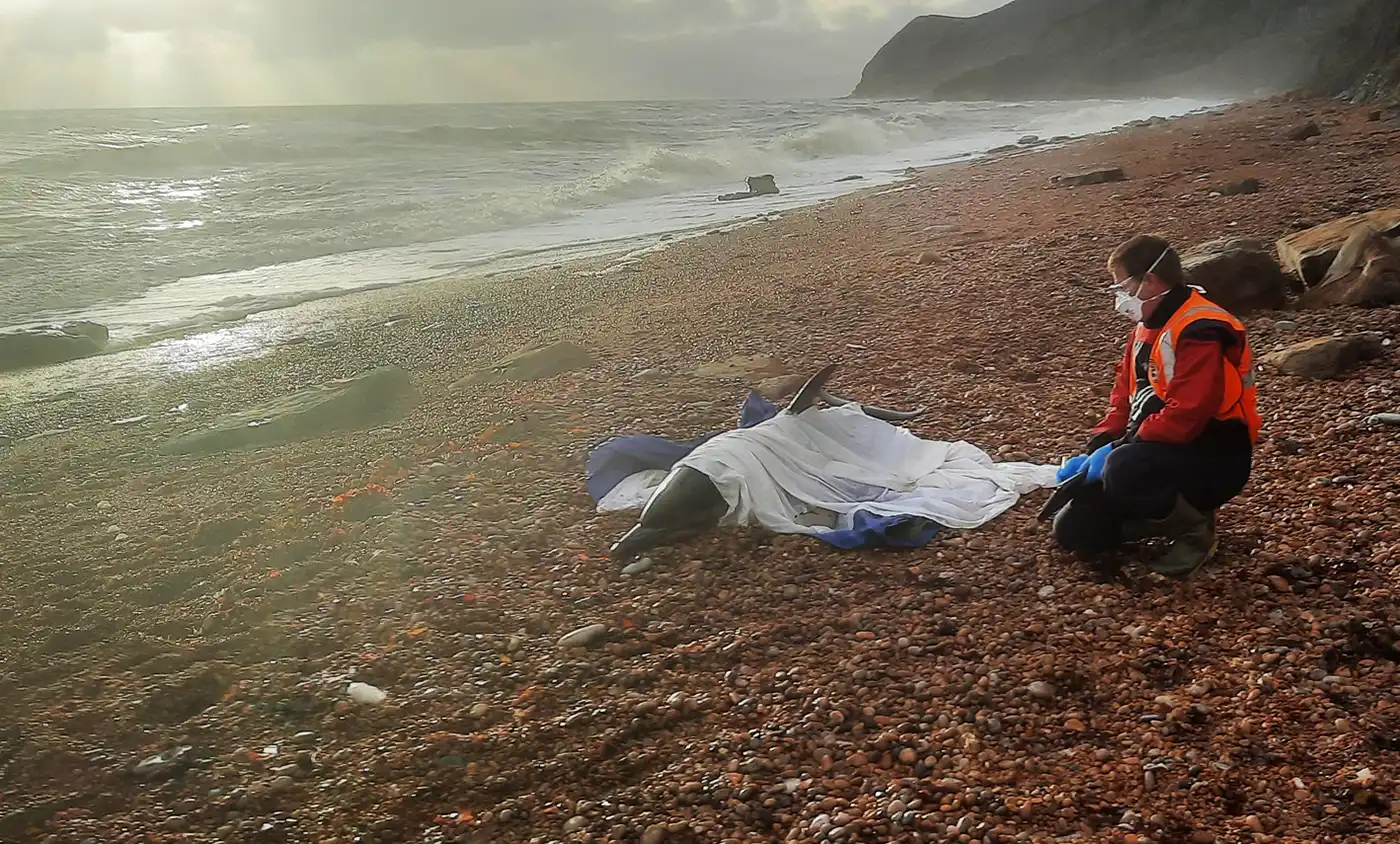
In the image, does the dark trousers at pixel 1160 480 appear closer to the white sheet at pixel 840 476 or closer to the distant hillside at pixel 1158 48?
the white sheet at pixel 840 476

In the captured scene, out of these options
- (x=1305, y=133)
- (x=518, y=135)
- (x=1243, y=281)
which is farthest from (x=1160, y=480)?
(x=518, y=135)

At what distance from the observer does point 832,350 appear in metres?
8.09

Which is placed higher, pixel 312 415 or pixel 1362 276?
pixel 1362 276

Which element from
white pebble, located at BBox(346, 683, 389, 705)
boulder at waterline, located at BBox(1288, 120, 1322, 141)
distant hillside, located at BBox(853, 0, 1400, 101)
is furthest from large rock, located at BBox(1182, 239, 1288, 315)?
distant hillside, located at BBox(853, 0, 1400, 101)

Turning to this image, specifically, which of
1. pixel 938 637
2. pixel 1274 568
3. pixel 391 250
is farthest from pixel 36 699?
pixel 391 250

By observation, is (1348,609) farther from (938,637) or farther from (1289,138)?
(1289,138)

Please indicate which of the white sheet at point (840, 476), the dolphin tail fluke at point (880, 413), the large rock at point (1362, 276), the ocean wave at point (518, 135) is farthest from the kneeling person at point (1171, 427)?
the ocean wave at point (518, 135)

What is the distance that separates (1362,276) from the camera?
22.4 ft

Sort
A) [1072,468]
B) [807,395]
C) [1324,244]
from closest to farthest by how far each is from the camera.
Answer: [1072,468], [807,395], [1324,244]

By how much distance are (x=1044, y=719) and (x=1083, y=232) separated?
8.64 meters

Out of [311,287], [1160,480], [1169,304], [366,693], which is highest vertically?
[1169,304]

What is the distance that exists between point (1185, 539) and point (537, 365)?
5.52 m

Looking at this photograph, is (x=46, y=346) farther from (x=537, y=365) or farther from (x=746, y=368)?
(x=746, y=368)

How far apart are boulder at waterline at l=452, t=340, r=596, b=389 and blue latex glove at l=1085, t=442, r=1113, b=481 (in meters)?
4.84
